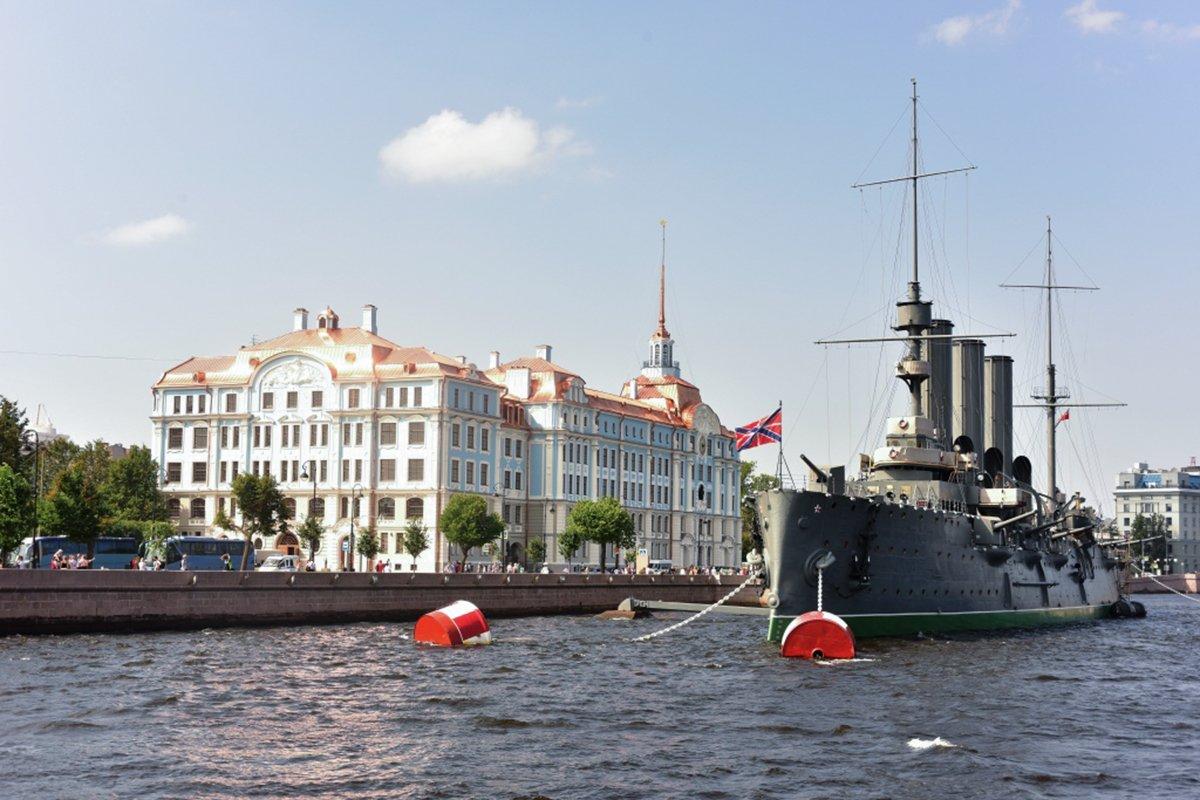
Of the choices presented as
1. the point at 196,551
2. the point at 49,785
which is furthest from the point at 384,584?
the point at 49,785

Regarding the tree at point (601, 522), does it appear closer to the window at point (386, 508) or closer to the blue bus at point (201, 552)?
the window at point (386, 508)

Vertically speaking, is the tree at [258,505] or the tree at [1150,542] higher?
the tree at [258,505]

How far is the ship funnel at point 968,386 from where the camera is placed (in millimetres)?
67250

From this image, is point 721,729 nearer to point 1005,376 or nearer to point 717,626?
point 717,626

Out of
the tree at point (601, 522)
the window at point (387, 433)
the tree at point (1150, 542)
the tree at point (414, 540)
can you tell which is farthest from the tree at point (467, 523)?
the tree at point (1150, 542)

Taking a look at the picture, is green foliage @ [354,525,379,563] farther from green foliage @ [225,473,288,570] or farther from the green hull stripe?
the green hull stripe

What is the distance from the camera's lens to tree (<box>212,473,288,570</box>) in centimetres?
8581

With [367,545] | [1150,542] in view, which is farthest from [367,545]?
[1150,542]

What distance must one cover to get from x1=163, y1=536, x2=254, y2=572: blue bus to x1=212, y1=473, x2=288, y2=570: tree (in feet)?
61.3

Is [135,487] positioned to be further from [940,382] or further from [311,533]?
[940,382]

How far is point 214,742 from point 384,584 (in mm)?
33390

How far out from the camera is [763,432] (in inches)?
2199

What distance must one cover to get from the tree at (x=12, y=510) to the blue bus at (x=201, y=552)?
25.6ft

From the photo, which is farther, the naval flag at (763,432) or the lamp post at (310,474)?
the lamp post at (310,474)
